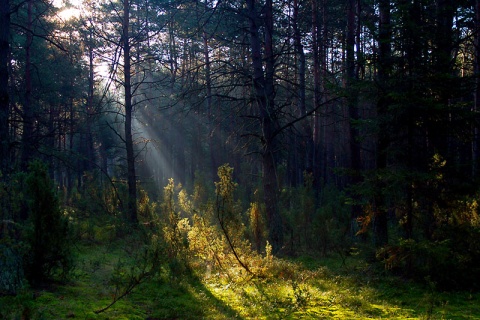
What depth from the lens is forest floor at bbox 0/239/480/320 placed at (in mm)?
5211

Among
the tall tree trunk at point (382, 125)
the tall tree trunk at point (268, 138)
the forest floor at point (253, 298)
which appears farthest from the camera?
the tall tree trunk at point (268, 138)

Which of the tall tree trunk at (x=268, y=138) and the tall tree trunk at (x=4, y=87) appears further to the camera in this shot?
the tall tree trunk at (x=268, y=138)

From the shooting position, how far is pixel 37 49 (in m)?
18.1

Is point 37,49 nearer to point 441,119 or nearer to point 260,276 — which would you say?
point 260,276

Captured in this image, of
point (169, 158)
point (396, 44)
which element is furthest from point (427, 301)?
point (169, 158)

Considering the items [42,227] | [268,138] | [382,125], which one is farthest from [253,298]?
[268,138]

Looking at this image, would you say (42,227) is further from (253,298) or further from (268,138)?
(268,138)

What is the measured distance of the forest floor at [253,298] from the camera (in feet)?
17.1

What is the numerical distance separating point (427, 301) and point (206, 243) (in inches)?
156

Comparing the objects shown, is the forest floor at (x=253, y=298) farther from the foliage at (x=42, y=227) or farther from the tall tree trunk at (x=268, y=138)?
the tall tree trunk at (x=268, y=138)

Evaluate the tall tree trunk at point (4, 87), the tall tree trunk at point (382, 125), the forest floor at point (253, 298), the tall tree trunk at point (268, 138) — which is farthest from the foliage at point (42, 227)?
the tall tree trunk at point (382, 125)

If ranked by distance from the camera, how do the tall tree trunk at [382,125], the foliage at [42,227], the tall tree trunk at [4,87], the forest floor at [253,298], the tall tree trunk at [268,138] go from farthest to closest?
the tall tree trunk at [268,138] → the tall tree trunk at [382,125] → the tall tree trunk at [4,87] → the foliage at [42,227] → the forest floor at [253,298]

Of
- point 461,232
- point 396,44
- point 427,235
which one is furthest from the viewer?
point 396,44

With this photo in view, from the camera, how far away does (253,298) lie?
6238 mm
